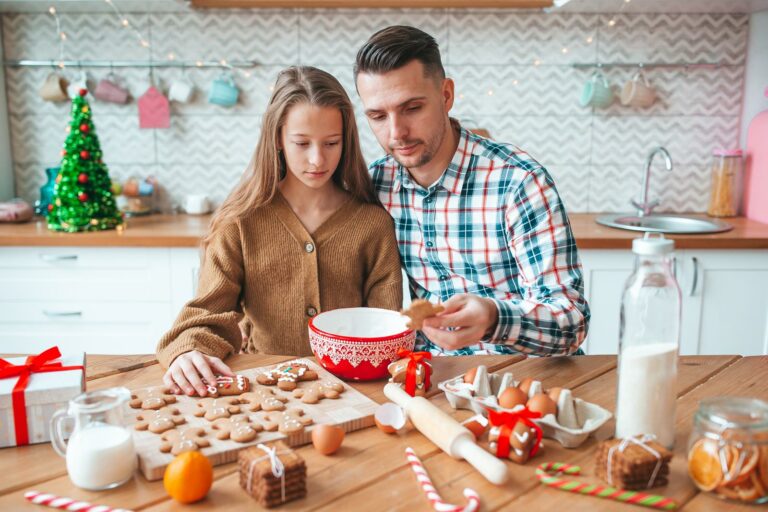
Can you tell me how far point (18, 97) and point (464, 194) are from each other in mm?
2415

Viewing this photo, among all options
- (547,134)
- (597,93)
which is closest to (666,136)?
(597,93)

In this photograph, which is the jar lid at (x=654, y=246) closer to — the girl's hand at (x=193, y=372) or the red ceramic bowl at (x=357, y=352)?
the red ceramic bowl at (x=357, y=352)

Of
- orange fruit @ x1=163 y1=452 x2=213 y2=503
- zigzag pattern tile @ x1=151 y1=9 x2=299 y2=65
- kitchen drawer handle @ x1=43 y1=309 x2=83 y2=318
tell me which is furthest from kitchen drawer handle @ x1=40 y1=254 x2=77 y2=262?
orange fruit @ x1=163 y1=452 x2=213 y2=503

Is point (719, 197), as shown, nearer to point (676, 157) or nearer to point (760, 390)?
point (676, 157)

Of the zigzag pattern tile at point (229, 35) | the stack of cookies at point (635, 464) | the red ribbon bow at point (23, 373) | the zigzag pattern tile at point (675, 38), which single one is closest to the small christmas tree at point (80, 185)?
the zigzag pattern tile at point (229, 35)

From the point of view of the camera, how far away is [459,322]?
121 centimetres

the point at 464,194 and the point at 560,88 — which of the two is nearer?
the point at 464,194

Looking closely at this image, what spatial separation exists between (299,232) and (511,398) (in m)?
0.79

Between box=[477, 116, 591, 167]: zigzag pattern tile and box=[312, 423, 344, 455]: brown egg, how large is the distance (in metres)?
2.31

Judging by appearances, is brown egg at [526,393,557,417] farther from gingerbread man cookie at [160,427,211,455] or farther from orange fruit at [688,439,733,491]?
gingerbread man cookie at [160,427,211,455]

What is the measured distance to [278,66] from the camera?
3.10 metres

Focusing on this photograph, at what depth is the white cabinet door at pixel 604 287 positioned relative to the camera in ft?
8.46

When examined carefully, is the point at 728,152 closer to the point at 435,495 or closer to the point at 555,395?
the point at 555,395

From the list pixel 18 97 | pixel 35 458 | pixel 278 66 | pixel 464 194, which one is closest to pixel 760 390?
pixel 464 194
